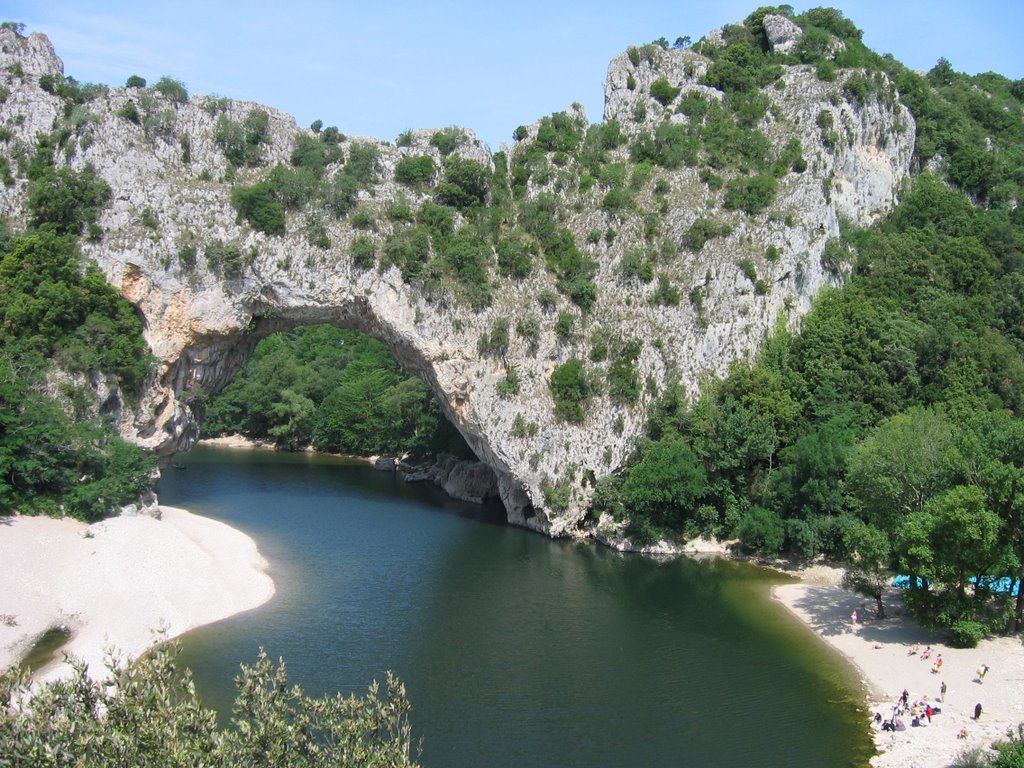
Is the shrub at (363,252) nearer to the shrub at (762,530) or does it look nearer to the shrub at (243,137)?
the shrub at (243,137)

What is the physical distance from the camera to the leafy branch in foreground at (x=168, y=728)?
1206 cm

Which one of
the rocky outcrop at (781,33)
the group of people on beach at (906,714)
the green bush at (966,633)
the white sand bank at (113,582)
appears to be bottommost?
the white sand bank at (113,582)

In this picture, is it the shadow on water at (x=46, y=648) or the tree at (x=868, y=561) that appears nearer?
the shadow on water at (x=46, y=648)

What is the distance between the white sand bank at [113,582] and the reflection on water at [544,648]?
5.70 ft

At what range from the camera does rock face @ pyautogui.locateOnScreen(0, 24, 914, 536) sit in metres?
49.7

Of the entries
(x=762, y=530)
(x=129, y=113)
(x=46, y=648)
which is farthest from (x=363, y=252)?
(x=762, y=530)

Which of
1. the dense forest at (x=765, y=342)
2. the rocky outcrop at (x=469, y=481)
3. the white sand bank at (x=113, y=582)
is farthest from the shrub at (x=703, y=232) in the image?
the white sand bank at (x=113, y=582)

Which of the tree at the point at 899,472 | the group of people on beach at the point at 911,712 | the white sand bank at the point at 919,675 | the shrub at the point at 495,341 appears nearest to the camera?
the white sand bank at the point at 919,675

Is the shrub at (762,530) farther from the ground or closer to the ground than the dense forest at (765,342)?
closer to the ground

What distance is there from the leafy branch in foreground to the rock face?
120 feet

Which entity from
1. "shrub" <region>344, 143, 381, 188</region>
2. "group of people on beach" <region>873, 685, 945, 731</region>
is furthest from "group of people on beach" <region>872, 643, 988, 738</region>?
"shrub" <region>344, 143, 381, 188</region>

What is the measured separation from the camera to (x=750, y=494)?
47.7 m

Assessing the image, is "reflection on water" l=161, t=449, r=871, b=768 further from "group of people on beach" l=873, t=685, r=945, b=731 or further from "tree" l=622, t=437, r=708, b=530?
"tree" l=622, t=437, r=708, b=530

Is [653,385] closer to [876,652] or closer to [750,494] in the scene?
[750,494]
